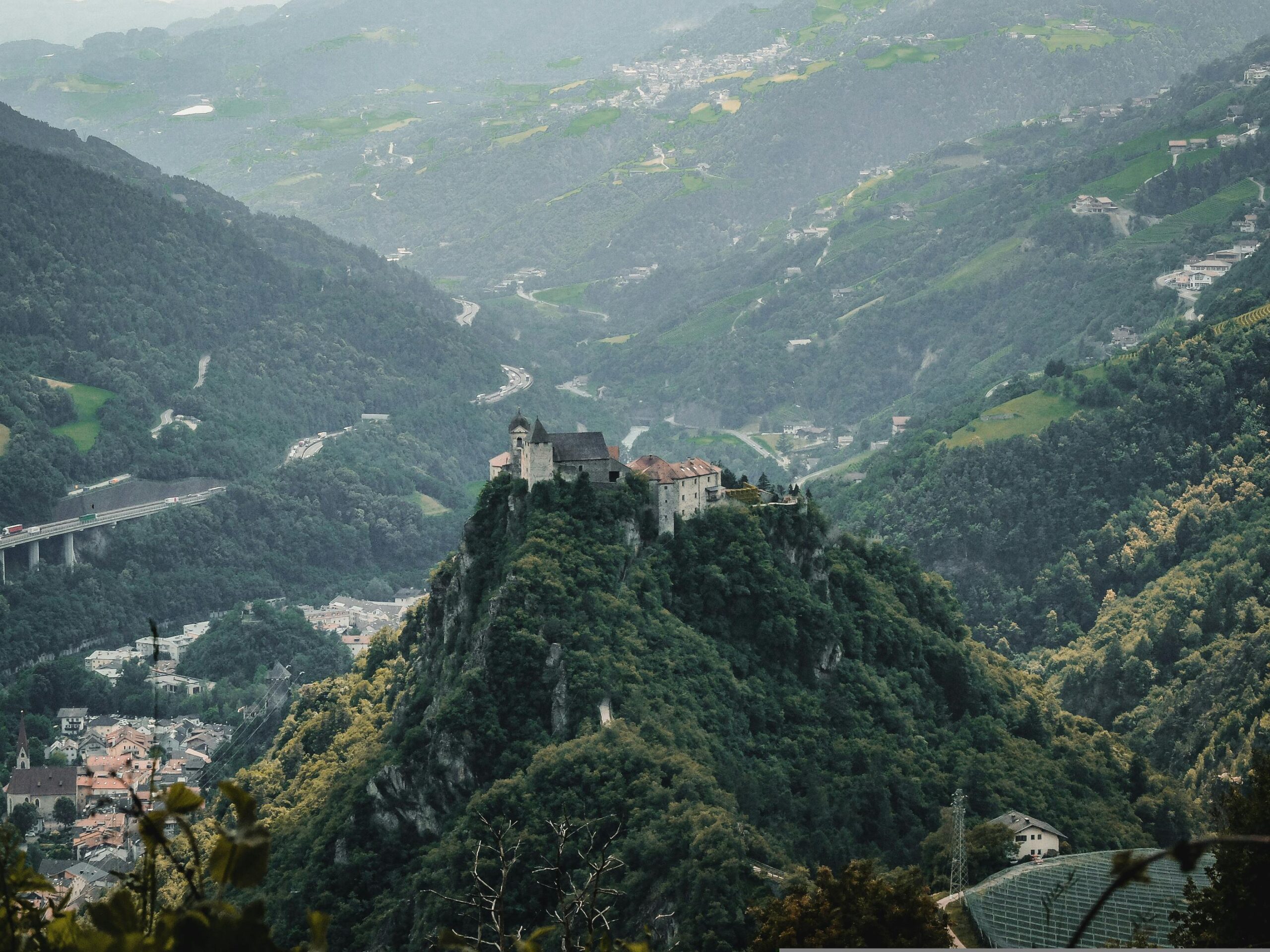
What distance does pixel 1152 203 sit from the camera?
176625 mm

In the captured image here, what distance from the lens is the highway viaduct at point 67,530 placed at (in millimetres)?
120625

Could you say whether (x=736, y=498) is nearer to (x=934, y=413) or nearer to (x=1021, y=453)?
(x=1021, y=453)

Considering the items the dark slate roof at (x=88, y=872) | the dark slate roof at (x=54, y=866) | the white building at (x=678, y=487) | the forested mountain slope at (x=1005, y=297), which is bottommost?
the forested mountain slope at (x=1005, y=297)

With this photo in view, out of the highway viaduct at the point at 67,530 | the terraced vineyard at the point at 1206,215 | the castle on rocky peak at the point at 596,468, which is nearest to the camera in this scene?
the castle on rocky peak at the point at 596,468

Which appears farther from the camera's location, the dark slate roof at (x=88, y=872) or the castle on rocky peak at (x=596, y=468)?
the dark slate roof at (x=88, y=872)

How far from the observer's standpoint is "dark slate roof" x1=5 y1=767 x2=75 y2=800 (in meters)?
82.8

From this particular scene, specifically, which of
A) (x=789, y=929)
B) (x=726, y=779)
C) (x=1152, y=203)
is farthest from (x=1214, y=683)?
(x=1152, y=203)

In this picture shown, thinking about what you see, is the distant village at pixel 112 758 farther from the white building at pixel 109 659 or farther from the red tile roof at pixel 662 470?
the red tile roof at pixel 662 470

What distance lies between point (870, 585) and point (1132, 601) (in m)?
34.8

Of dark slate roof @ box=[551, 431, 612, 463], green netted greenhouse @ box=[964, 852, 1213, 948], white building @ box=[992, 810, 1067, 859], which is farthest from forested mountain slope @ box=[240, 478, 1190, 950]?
green netted greenhouse @ box=[964, 852, 1213, 948]

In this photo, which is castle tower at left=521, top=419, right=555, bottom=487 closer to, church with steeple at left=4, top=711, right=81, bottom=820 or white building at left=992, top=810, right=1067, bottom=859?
white building at left=992, top=810, right=1067, bottom=859

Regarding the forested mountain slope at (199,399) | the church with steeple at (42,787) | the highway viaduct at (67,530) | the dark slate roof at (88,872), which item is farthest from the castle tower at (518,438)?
the highway viaduct at (67,530)

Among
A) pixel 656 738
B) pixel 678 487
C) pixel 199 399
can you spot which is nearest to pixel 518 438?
pixel 678 487

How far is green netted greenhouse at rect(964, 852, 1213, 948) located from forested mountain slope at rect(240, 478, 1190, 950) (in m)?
5.72
